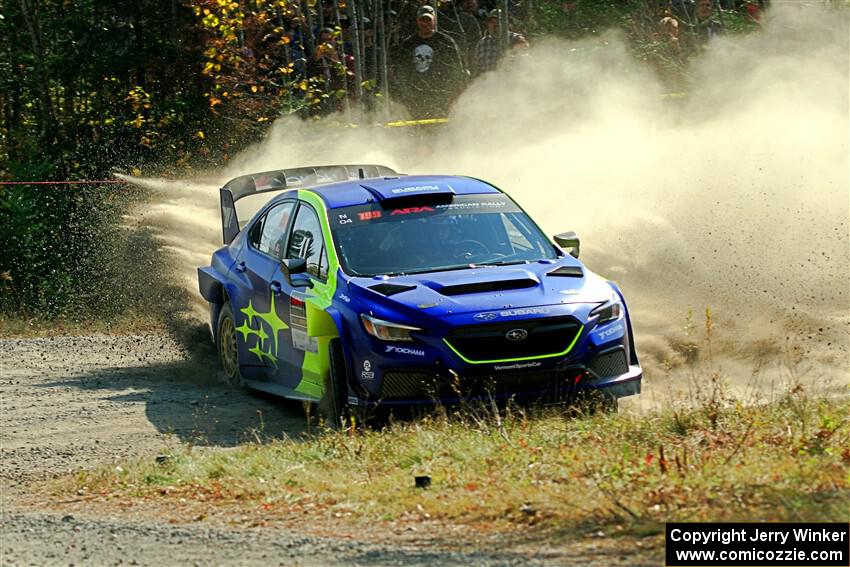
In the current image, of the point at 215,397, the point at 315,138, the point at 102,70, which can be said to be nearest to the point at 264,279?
the point at 215,397

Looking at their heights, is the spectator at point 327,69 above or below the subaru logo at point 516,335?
above

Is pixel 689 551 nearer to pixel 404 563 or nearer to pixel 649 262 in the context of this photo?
pixel 404 563

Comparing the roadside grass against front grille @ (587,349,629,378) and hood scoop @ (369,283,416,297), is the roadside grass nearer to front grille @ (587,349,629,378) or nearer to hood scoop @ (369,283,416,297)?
front grille @ (587,349,629,378)

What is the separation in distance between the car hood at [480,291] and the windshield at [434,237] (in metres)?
0.28

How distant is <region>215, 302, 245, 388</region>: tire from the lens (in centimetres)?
1099

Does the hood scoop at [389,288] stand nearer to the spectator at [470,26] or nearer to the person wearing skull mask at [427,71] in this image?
the person wearing skull mask at [427,71]

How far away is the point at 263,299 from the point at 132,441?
1.66 metres

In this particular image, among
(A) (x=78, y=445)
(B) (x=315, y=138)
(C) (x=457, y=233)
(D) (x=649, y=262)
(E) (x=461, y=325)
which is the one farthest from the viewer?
(B) (x=315, y=138)

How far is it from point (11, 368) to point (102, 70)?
8861 mm

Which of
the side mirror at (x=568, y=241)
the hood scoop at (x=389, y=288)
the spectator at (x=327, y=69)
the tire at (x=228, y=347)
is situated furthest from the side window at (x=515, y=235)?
the spectator at (x=327, y=69)

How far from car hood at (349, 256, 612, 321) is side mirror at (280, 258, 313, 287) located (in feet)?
2.31

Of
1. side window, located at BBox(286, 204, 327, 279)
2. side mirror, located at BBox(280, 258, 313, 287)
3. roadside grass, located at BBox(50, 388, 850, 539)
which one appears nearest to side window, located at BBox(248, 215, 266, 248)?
side window, located at BBox(286, 204, 327, 279)

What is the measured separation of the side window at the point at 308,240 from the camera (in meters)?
9.70

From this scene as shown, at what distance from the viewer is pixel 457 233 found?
981cm
